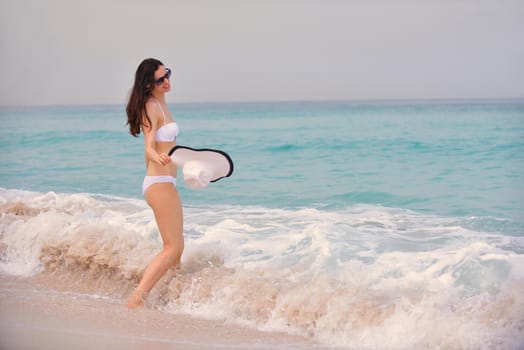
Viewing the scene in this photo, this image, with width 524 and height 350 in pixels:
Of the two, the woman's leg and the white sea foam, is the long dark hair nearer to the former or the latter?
the woman's leg

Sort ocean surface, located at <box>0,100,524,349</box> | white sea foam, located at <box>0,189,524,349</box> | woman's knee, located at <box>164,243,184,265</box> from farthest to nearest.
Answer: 1. woman's knee, located at <box>164,243,184,265</box>
2. ocean surface, located at <box>0,100,524,349</box>
3. white sea foam, located at <box>0,189,524,349</box>

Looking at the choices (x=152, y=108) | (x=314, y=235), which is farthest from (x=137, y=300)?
(x=314, y=235)

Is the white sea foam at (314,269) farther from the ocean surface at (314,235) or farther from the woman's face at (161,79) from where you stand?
the woman's face at (161,79)

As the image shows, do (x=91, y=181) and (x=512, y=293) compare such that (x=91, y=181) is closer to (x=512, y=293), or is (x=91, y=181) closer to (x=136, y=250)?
(x=136, y=250)

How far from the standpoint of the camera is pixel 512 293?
9.35 ft

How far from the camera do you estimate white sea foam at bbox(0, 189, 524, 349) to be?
2.67m

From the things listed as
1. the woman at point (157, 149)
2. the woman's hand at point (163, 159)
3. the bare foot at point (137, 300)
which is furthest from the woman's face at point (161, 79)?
the bare foot at point (137, 300)

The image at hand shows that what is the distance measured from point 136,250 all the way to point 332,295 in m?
1.17

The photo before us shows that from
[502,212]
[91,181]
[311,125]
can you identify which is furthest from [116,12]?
[311,125]

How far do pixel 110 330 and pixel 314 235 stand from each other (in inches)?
73.2

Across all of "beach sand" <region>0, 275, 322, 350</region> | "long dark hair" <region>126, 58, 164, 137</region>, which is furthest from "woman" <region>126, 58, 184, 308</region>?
"beach sand" <region>0, 275, 322, 350</region>

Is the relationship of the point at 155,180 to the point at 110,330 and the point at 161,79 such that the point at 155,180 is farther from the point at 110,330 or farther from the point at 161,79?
the point at 110,330

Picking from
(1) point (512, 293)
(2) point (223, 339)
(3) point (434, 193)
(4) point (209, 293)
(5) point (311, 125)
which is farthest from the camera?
(5) point (311, 125)

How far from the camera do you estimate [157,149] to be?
9.39ft
